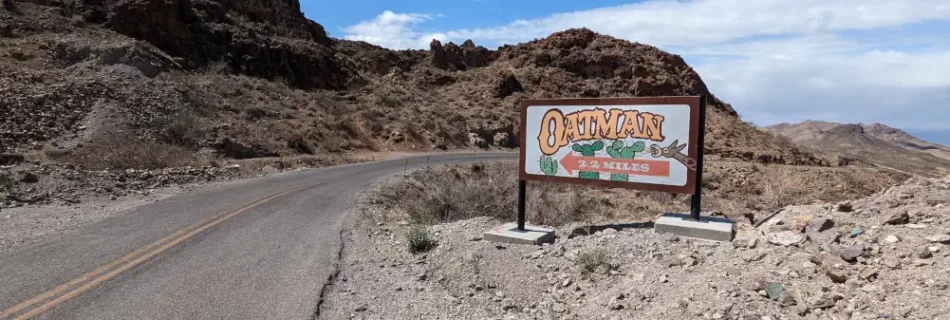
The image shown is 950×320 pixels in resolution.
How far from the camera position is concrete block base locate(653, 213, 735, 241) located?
6250mm

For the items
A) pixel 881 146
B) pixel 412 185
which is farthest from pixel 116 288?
pixel 881 146

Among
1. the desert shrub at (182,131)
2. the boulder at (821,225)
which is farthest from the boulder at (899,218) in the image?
the desert shrub at (182,131)

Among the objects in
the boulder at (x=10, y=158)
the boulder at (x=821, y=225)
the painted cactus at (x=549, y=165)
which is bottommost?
the boulder at (x=10, y=158)

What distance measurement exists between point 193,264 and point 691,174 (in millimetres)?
6280

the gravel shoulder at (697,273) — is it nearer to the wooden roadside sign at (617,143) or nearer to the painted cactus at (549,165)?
the wooden roadside sign at (617,143)

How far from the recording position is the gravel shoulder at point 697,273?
433cm

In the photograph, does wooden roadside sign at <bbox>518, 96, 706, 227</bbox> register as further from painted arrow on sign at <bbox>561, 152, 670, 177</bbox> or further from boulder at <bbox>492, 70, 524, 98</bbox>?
boulder at <bbox>492, 70, 524, 98</bbox>

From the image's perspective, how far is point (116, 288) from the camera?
584 centimetres

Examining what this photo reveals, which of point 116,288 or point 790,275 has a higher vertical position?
point 790,275

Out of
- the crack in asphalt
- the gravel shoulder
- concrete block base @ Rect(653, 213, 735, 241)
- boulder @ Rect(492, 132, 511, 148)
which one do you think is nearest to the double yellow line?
the crack in asphalt

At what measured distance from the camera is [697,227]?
643 centimetres

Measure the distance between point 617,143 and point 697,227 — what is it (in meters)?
1.57

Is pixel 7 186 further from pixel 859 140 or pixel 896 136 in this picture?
pixel 896 136

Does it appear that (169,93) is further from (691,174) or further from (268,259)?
(691,174)
